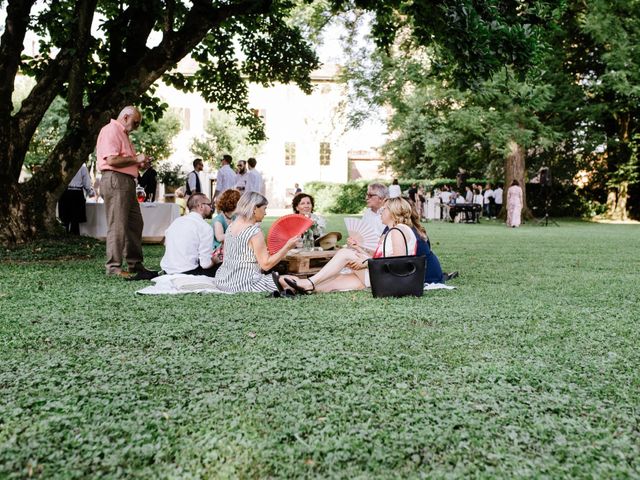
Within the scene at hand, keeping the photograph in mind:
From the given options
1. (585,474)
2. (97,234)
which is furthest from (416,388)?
(97,234)

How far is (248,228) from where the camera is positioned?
21.4ft

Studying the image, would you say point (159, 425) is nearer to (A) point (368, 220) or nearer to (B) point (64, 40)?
(A) point (368, 220)

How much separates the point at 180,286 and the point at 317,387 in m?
3.67

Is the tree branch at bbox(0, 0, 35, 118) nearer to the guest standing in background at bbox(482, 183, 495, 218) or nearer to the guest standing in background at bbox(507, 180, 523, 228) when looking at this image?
the guest standing in background at bbox(507, 180, 523, 228)

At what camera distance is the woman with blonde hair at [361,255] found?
6.44m

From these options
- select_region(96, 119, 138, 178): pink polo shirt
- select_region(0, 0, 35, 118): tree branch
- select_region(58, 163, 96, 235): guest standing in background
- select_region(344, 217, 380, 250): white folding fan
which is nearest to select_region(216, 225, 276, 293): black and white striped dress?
select_region(344, 217, 380, 250): white folding fan

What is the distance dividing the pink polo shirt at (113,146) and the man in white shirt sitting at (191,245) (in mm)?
1145

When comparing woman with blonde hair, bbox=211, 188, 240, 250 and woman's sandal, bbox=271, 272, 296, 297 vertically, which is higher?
woman with blonde hair, bbox=211, 188, 240, 250

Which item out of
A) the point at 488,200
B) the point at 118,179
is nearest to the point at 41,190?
the point at 118,179

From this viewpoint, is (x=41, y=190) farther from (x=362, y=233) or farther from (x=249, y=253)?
(x=362, y=233)

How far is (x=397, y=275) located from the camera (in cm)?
615

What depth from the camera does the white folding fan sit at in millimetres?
7320

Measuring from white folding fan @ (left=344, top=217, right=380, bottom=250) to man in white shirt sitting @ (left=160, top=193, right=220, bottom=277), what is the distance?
1.62 metres

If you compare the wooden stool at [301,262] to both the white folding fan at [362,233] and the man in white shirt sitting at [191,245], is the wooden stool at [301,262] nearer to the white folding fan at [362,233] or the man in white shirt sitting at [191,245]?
the white folding fan at [362,233]
